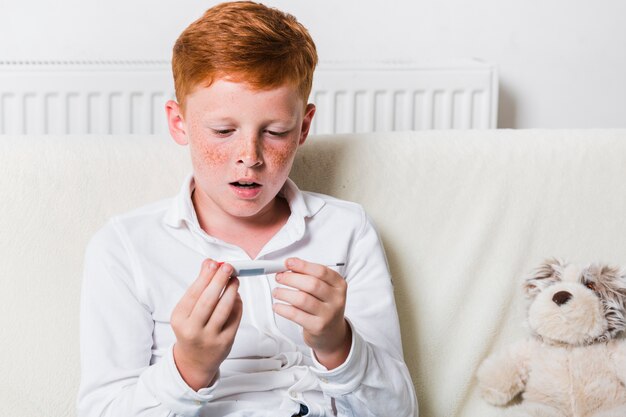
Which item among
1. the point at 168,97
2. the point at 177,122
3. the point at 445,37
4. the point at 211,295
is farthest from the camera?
the point at 445,37

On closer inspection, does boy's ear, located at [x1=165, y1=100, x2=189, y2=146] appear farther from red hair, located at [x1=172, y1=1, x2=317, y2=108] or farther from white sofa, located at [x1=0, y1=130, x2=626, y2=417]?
white sofa, located at [x1=0, y1=130, x2=626, y2=417]

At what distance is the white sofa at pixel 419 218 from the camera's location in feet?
4.27

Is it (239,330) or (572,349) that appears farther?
(572,349)

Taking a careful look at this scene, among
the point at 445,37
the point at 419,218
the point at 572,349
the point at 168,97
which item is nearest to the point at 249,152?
the point at 419,218

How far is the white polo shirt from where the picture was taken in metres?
1.07

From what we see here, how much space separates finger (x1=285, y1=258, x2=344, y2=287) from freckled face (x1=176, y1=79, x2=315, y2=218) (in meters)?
0.15

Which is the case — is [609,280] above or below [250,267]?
below

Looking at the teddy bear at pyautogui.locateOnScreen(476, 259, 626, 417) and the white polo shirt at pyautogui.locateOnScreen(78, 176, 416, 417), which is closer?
the white polo shirt at pyautogui.locateOnScreen(78, 176, 416, 417)

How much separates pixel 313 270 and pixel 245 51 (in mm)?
278

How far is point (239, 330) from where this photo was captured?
115 cm

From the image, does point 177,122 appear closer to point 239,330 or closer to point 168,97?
point 239,330

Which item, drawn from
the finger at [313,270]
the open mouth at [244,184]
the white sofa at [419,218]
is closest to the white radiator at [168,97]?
the white sofa at [419,218]

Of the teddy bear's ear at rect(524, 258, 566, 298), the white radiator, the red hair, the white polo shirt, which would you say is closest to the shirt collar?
the white polo shirt

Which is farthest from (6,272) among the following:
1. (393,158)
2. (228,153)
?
(393,158)
